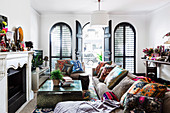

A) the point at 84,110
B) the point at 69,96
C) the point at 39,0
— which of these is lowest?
the point at 69,96

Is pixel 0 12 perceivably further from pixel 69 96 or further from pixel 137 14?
pixel 137 14

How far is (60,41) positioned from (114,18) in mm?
2672

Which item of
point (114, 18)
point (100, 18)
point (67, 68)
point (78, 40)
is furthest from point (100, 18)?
point (114, 18)

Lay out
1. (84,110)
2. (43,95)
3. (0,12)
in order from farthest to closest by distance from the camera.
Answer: (43,95) < (0,12) < (84,110)

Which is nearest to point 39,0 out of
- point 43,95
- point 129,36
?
point 43,95

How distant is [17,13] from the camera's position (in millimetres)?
3297

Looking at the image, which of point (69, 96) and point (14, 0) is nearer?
point (69, 96)

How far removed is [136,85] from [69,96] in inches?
58.5

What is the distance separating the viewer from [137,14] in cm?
660

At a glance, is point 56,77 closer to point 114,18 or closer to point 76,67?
point 76,67

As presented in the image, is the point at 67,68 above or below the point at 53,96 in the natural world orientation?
above

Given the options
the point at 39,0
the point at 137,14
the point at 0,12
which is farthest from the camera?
the point at 137,14

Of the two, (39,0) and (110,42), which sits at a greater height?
(39,0)

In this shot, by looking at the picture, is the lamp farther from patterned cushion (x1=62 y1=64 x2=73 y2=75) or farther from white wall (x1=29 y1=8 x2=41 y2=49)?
white wall (x1=29 y1=8 x2=41 y2=49)
